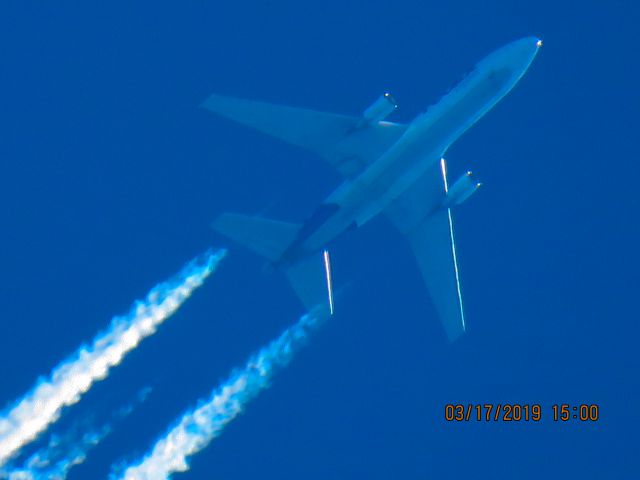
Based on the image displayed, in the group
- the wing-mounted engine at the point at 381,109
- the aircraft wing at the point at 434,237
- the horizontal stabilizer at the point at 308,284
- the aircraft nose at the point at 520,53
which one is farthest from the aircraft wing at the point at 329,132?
the aircraft nose at the point at 520,53

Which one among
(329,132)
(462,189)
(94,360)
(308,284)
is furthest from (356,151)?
(94,360)

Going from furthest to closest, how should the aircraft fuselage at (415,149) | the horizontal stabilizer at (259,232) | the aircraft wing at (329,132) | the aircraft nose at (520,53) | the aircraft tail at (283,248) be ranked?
the aircraft wing at (329,132), the aircraft nose at (520,53), the aircraft fuselage at (415,149), the aircraft tail at (283,248), the horizontal stabilizer at (259,232)

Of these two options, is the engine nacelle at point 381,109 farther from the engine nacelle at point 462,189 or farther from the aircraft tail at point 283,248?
the aircraft tail at point 283,248

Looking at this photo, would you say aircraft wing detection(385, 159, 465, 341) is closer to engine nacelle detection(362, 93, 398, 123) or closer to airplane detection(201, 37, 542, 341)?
airplane detection(201, 37, 542, 341)

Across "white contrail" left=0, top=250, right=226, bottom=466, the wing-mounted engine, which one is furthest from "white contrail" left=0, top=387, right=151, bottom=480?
the wing-mounted engine

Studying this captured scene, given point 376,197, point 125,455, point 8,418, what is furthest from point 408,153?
point 8,418

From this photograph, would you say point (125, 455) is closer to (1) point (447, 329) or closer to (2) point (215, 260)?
(2) point (215, 260)
